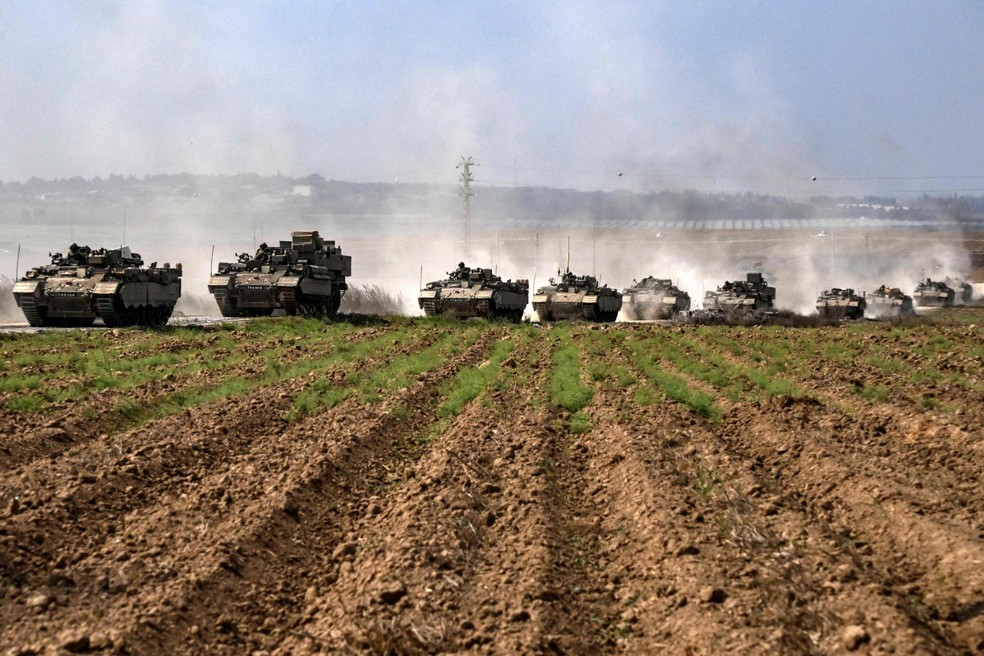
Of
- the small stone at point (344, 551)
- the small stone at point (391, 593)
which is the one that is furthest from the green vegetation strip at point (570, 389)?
the small stone at point (391, 593)

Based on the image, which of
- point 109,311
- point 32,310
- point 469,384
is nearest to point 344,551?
point 469,384

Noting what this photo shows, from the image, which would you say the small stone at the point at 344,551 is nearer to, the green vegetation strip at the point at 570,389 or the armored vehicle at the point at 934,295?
the green vegetation strip at the point at 570,389

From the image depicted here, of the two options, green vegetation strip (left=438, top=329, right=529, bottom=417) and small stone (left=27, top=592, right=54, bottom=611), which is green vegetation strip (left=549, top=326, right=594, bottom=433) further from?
small stone (left=27, top=592, right=54, bottom=611)

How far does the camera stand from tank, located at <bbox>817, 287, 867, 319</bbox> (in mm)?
54594

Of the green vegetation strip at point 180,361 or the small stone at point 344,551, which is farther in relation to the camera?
the green vegetation strip at point 180,361

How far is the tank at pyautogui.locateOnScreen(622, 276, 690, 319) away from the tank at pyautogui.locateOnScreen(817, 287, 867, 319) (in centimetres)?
671

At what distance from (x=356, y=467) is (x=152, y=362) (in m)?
11.6

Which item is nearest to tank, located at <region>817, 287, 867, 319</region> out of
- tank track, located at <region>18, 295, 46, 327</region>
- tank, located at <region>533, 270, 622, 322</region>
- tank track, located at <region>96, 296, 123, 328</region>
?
tank, located at <region>533, 270, 622, 322</region>

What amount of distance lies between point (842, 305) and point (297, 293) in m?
29.0

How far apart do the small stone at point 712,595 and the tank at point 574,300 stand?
4005cm

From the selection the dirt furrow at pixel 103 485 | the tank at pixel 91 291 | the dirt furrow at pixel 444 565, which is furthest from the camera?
the tank at pixel 91 291

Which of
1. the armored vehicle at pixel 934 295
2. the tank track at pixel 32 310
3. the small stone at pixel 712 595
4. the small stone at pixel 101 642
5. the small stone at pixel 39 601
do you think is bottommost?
the small stone at pixel 101 642

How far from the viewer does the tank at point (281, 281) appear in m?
38.6

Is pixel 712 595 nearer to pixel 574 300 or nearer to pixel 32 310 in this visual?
pixel 32 310
